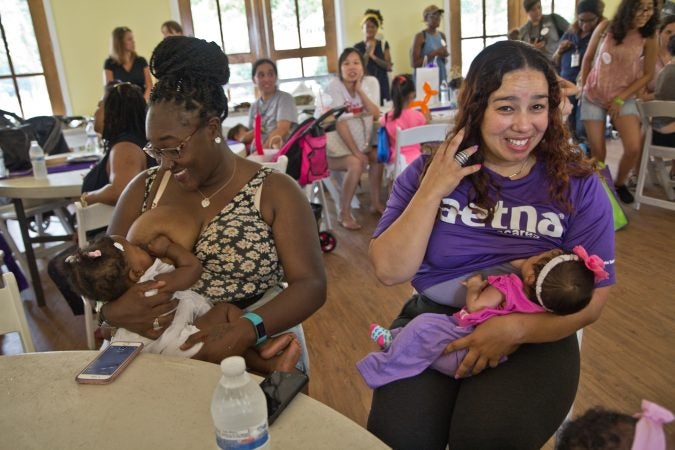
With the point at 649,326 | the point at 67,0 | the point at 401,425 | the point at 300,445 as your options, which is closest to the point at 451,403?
the point at 401,425

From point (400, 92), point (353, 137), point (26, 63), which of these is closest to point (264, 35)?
point (26, 63)

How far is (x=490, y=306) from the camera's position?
1325 millimetres

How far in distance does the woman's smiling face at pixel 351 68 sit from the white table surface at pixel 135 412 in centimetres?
381

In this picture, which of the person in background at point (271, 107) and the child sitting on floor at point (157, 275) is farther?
the person in background at point (271, 107)

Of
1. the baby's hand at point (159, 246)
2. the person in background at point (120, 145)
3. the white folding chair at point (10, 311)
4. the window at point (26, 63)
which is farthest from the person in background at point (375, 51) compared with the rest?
the white folding chair at point (10, 311)

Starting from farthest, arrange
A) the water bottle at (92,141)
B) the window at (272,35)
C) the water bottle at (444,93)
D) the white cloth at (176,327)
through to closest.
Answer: the window at (272,35) < the water bottle at (444,93) < the water bottle at (92,141) < the white cloth at (176,327)

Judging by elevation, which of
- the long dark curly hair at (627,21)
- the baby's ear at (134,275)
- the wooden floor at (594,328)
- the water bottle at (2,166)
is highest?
the long dark curly hair at (627,21)

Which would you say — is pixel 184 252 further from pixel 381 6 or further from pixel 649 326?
pixel 381 6

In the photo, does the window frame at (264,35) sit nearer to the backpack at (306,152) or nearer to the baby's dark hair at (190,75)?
the backpack at (306,152)

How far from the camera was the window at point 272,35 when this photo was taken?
7.25 metres

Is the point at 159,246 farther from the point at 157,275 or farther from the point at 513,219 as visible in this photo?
the point at 513,219

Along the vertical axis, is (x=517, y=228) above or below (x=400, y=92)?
below

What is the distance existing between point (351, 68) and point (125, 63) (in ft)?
7.79

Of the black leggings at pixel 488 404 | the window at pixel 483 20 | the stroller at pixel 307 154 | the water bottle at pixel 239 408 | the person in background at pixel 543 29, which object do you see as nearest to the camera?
the water bottle at pixel 239 408
